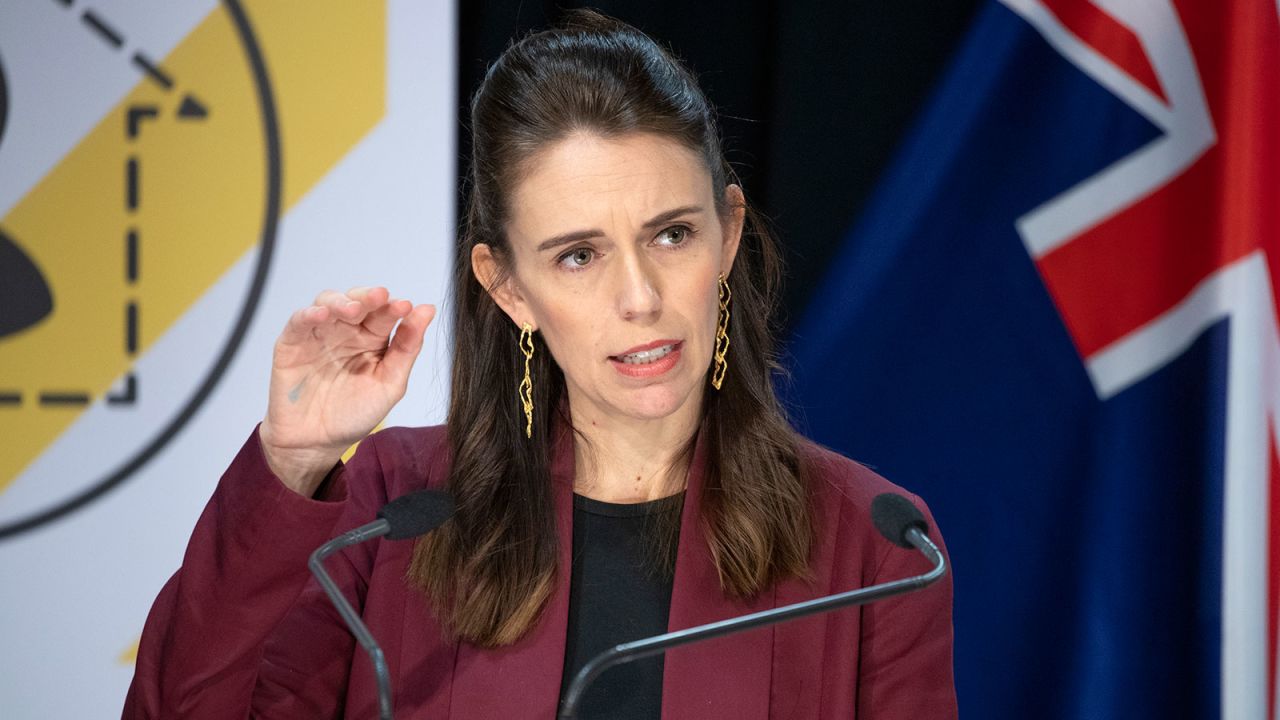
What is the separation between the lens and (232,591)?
1.42 meters

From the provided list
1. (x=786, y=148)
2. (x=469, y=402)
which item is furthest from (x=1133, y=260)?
(x=469, y=402)

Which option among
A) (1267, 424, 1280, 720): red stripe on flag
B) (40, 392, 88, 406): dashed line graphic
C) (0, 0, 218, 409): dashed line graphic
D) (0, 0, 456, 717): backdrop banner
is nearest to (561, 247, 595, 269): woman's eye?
(0, 0, 456, 717): backdrop banner

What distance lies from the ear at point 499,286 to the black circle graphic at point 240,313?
0.68 meters

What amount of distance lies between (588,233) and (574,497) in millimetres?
359

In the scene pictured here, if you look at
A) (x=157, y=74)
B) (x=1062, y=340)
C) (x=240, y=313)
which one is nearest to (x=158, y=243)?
(x=240, y=313)

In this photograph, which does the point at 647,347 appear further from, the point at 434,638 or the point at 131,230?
the point at 131,230

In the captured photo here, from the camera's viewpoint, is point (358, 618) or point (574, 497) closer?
point (358, 618)

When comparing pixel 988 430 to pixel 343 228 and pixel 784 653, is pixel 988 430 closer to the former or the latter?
pixel 784 653

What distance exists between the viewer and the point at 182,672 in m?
1.42

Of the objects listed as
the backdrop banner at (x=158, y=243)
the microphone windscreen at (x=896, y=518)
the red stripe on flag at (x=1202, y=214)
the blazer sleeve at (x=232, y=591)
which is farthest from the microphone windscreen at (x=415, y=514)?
the red stripe on flag at (x=1202, y=214)

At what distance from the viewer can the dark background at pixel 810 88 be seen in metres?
2.37

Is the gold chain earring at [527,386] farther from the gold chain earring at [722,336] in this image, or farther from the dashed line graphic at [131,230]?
the dashed line graphic at [131,230]

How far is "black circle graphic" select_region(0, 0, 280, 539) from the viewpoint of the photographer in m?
2.28

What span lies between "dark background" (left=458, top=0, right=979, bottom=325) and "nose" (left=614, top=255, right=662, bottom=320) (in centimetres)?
86
